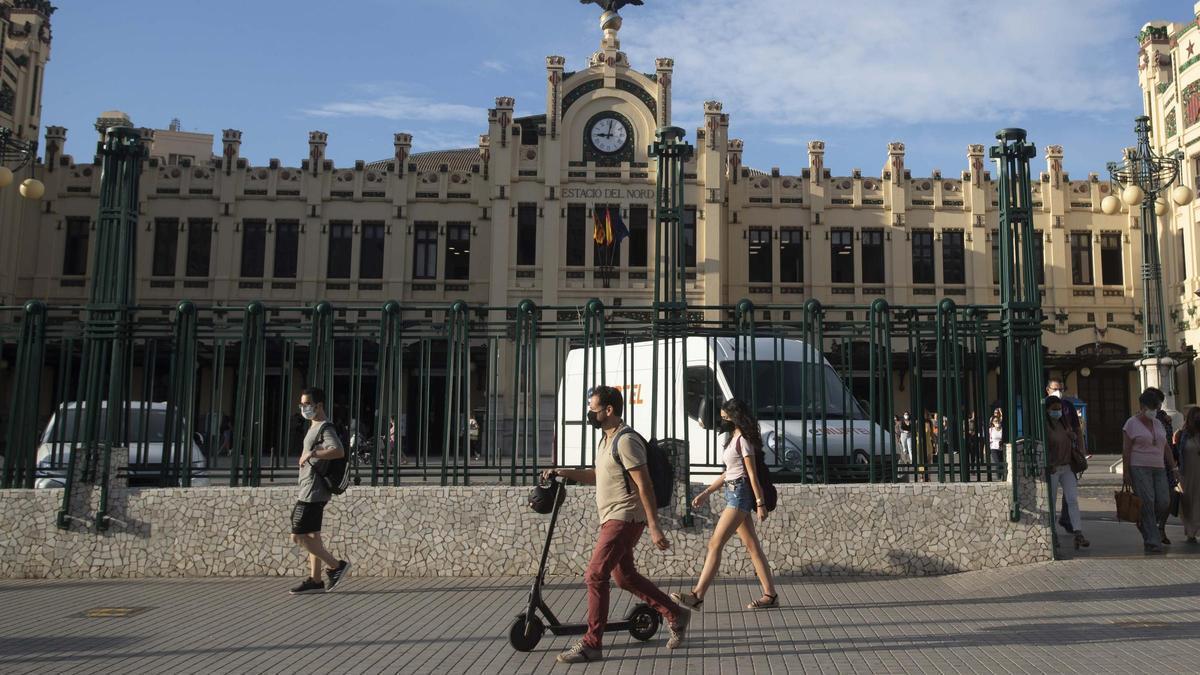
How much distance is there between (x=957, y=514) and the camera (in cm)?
949

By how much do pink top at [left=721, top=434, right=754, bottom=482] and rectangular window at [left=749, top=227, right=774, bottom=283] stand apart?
1031 inches

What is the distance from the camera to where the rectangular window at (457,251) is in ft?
108

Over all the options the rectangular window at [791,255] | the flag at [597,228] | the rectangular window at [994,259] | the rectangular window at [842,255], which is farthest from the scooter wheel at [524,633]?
the rectangular window at [994,259]

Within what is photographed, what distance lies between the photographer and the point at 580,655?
626 cm

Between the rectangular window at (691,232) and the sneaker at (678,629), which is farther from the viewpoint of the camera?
the rectangular window at (691,232)

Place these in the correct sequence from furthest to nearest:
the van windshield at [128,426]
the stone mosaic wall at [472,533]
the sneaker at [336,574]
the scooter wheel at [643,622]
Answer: the van windshield at [128,426] < the stone mosaic wall at [472,533] < the sneaker at [336,574] < the scooter wheel at [643,622]

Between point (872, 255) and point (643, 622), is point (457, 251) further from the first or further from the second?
point (643, 622)

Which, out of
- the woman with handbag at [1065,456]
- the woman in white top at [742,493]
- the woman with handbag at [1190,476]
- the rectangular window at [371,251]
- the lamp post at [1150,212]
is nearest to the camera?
the woman in white top at [742,493]

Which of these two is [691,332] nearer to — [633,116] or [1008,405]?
[1008,405]

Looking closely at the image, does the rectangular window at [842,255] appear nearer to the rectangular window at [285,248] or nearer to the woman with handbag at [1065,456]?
the rectangular window at [285,248]

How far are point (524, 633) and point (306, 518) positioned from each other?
305 cm

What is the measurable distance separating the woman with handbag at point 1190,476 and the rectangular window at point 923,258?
894 inches

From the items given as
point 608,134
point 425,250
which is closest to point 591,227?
point 608,134

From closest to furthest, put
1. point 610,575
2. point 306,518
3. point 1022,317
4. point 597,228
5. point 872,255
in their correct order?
point 610,575, point 306,518, point 1022,317, point 597,228, point 872,255
